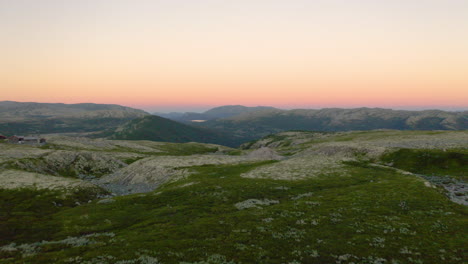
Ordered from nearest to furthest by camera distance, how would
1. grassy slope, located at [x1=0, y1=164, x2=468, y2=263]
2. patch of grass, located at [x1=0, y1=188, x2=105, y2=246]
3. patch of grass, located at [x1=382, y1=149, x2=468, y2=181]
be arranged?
grassy slope, located at [x1=0, y1=164, x2=468, y2=263], patch of grass, located at [x1=0, y1=188, x2=105, y2=246], patch of grass, located at [x1=382, y1=149, x2=468, y2=181]

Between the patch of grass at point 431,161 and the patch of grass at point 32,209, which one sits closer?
the patch of grass at point 32,209

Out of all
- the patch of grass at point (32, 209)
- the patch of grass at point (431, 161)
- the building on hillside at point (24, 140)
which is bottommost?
the patch of grass at point (32, 209)

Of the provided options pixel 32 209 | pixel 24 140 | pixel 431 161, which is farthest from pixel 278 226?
pixel 24 140

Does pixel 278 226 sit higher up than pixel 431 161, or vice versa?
pixel 431 161

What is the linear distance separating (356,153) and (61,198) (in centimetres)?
10335

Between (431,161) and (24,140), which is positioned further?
(24,140)

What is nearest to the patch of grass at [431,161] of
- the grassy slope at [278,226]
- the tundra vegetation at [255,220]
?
the tundra vegetation at [255,220]

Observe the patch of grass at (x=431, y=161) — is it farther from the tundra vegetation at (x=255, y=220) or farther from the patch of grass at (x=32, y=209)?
the patch of grass at (x=32, y=209)

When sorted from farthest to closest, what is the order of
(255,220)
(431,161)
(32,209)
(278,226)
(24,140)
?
1. (24,140)
2. (431,161)
3. (32,209)
4. (255,220)
5. (278,226)

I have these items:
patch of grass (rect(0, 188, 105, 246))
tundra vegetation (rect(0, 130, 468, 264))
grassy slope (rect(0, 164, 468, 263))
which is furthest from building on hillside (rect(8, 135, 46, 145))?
grassy slope (rect(0, 164, 468, 263))

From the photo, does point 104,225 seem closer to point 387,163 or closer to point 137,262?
point 137,262

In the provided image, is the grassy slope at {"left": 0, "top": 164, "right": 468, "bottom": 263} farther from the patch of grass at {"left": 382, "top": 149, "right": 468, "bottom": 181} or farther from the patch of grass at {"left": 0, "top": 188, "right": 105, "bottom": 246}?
the patch of grass at {"left": 382, "top": 149, "right": 468, "bottom": 181}

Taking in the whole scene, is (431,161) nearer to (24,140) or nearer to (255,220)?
(255,220)

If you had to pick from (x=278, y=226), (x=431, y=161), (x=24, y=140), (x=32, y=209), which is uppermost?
(x=431, y=161)
